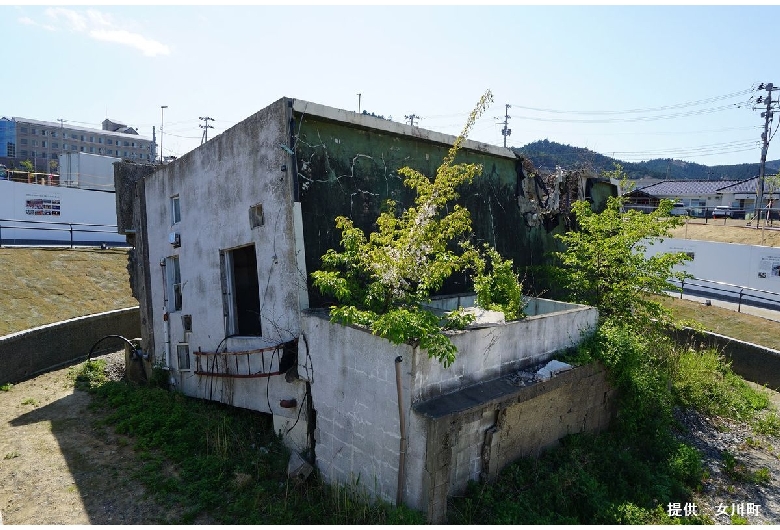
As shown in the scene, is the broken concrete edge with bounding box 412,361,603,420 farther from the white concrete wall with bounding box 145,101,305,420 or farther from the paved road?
the paved road

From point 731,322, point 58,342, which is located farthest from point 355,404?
point 731,322

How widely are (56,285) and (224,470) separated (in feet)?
43.8

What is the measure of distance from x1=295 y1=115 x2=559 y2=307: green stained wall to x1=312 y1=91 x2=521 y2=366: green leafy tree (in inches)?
18.4

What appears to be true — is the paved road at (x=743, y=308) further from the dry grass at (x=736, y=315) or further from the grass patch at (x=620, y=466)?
the grass patch at (x=620, y=466)

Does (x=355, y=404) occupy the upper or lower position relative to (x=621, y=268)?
lower

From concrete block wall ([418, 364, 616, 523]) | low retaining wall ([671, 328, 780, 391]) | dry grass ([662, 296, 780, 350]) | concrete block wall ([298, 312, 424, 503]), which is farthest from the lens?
dry grass ([662, 296, 780, 350])

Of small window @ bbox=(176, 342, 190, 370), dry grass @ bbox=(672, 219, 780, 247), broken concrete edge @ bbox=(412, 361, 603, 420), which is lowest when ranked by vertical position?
small window @ bbox=(176, 342, 190, 370)

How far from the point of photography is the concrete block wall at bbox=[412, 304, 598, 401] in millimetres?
6172

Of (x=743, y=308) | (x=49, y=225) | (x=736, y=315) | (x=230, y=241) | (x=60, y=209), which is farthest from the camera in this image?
(x=60, y=209)

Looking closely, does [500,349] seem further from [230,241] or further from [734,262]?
[734,262]

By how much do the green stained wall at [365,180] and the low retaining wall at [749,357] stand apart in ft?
26.2

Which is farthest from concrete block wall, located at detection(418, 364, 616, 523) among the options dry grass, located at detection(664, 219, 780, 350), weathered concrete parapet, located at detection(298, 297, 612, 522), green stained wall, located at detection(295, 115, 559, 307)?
dry grass, located at detection(664, 219, 780, 350)

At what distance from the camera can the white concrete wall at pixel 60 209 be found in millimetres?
24828

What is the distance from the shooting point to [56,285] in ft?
55.2
